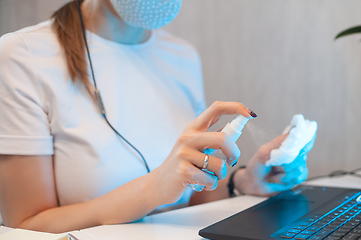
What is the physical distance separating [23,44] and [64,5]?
13 cm

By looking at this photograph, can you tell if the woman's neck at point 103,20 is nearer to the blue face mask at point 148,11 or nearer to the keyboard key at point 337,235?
the blue face mask at point 148,11

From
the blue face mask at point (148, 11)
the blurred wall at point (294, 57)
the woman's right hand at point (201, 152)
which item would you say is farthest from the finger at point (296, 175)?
the blurred wall at point (294, 57)

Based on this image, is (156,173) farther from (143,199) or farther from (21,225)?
(21,225)

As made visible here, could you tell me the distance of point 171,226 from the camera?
0.45 meters

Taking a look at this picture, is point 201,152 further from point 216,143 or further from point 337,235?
point 337,235

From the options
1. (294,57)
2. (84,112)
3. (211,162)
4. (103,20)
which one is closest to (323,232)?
(211,162)

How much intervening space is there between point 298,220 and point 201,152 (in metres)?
0.15

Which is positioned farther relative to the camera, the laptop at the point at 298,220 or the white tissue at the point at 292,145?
the white tissue at the point at 292,145

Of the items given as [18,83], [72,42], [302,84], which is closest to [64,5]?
[72,42]

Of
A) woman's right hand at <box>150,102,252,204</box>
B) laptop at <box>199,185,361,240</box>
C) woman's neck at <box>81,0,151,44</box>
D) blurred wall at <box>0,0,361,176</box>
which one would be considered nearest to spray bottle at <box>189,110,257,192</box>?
woman's right hand at <box>150,102,252,204</box>

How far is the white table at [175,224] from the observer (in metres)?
0.41

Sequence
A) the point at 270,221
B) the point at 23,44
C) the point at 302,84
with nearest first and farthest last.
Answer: the point at 270,221
the point at 23,44
the point at 302,84

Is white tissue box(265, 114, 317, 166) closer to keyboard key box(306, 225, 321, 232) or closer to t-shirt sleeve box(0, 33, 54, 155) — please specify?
keyboard key box(306, 225, 321, 232)

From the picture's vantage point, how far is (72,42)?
23.2 inches
